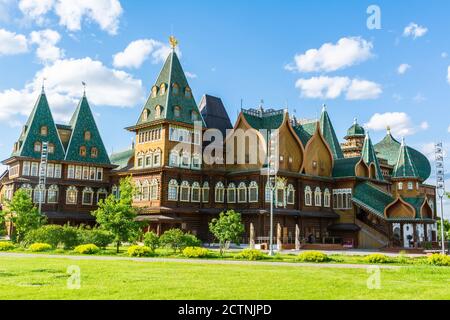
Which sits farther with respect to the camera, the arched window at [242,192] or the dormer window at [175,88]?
the dormer window at [175,88]

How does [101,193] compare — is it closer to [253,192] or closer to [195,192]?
[195,192]

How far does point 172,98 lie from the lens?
48562 millimetres

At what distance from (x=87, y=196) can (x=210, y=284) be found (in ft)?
140

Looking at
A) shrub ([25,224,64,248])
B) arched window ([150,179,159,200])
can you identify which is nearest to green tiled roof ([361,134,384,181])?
arched window ([150,179,159,200])

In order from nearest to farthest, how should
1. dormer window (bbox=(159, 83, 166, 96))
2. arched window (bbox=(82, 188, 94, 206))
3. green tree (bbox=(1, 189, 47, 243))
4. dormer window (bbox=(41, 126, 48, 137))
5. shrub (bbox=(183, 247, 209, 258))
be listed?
shrub (bbox=(183, 247, 209, 258)) < green tree (bbox=(1, 189, 47, 243)) < dormer window (bbox=(159, 83, 166, 96)) < dormer window (bbox=(41, 126, 48, 137)) < arched window (bbox=(82, 188, 94, 206))

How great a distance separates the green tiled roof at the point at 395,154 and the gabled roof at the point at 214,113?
2723 centimetres

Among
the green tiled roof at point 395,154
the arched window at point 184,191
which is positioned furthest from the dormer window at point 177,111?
the green tiled roof at point 395,154

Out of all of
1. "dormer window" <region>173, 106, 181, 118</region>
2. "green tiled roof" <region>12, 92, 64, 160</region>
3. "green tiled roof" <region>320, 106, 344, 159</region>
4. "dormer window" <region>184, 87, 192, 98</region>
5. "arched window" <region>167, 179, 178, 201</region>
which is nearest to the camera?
"arched window" <region>167, 179, 178, 201</region>

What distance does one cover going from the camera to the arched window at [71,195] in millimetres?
53375

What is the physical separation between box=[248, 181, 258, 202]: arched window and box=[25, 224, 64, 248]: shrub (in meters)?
19.8

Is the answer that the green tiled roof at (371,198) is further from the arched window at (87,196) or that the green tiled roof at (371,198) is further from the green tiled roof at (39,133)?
the green tiled roof at (39,133)

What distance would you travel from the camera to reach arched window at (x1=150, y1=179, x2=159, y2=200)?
4619 centimetres

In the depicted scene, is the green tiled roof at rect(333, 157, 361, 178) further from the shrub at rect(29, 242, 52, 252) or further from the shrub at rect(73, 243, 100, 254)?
the shrub at rect(29, 242, 52, 252)
